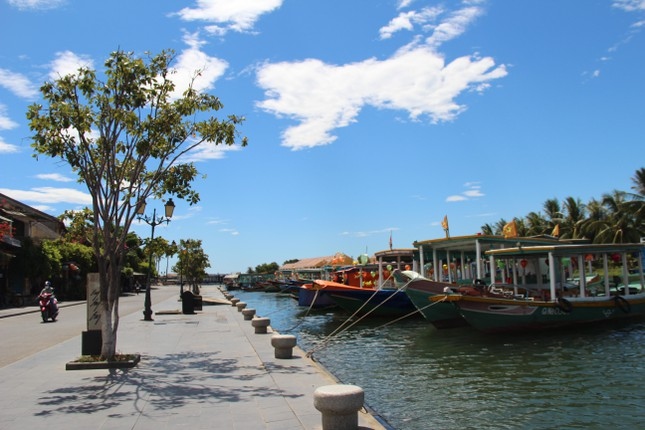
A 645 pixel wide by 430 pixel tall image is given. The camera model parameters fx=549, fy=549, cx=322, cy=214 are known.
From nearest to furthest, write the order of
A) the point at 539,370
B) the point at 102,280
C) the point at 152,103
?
1. the point at 102,280
2. the point at 152,103
3. the point at 539,370

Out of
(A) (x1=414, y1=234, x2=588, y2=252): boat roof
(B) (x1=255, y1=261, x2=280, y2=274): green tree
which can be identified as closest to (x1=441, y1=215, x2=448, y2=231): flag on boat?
(A) (x1=414, y1=234, x2=588, y2=252): boat roof

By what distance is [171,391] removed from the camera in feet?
26.8

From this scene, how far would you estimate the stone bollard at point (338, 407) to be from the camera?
5816mm

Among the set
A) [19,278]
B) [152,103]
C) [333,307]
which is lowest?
[333,307]

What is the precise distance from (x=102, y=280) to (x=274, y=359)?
3729 mm

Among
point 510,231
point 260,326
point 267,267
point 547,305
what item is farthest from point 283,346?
point 267,267

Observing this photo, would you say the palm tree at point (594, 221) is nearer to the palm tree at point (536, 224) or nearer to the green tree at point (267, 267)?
the palm tree at point (536, 224)

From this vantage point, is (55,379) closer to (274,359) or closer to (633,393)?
(274,359)

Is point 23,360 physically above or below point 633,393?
above

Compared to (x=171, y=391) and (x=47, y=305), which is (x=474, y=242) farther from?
(x=47, y=305)

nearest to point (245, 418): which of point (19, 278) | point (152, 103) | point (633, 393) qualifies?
point (152, 103)

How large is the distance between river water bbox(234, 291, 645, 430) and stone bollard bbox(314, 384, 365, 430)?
251 cm

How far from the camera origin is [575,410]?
30.1 feet

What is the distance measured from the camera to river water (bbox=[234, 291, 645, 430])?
8.77 meters
